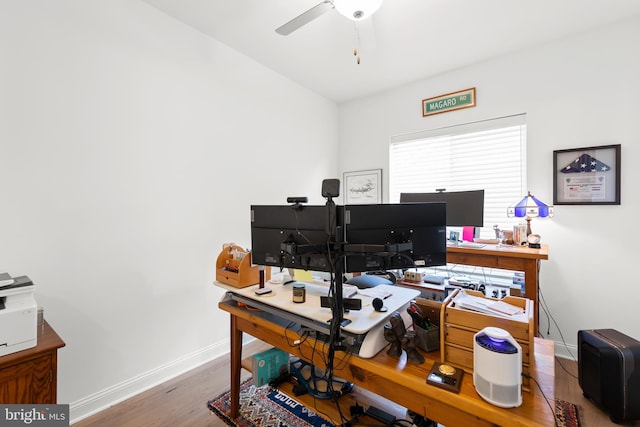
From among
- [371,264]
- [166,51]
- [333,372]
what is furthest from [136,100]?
[333,372]

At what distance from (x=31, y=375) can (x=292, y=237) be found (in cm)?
122

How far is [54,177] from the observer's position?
1.66m

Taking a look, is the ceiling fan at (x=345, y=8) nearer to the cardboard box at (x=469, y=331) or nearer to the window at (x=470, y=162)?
the cardboard box at (x=469, y=331)

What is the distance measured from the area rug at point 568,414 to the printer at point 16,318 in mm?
2751

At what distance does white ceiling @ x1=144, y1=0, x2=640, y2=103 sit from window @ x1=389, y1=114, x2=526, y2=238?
0.71 meters

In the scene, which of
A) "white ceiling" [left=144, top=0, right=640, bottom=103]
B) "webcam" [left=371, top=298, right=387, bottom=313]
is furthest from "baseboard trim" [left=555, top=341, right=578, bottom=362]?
"white ceiling" [left=144, top=0, right=640, bottom=103]

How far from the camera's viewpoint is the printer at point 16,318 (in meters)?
1.12

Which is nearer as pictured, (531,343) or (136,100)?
(531,343)

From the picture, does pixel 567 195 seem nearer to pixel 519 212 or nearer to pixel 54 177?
pixel 519 212

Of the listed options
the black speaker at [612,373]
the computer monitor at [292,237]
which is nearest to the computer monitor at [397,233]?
the computer monitor at [292,237]

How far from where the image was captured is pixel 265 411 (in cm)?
180

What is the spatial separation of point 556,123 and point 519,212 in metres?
0.89

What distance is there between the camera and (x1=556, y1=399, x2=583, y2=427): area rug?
1.69 m

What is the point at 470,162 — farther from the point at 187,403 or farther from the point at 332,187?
the point at 187,403
